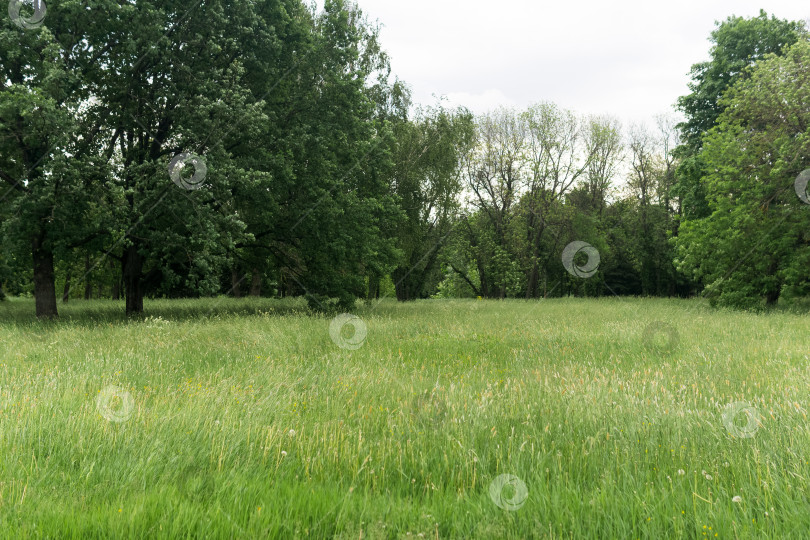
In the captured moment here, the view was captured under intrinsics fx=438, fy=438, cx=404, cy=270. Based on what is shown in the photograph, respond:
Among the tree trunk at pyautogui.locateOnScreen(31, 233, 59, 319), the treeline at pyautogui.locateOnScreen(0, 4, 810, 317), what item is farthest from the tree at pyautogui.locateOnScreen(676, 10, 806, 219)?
the tree trunk at pyautogui.locateOnScreen(31, 233, 59, 319)

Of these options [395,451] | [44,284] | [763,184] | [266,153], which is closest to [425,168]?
[266,153]

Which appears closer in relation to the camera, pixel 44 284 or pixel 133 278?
pixel 44 284

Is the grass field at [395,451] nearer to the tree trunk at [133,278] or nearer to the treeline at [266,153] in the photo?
the treeline at [266,153]

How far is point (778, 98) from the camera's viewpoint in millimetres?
17203

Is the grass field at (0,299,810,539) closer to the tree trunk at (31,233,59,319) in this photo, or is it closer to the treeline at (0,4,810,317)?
the treeline at (0,4,810,317)

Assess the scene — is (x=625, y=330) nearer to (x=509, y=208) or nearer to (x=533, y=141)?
(x=533, y=141)

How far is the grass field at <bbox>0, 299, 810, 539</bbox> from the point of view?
8.46ft

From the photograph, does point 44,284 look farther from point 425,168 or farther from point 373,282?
point 373,282

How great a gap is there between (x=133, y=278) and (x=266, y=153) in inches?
277

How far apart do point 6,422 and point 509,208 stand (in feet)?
130

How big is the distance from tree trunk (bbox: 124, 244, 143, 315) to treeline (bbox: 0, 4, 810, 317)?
3.5 inches

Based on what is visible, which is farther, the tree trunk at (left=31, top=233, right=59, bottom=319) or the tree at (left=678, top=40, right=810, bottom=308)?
the tree at (left=678, top=40, right=810, bottom=308)

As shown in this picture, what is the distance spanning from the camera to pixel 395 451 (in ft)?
12.1

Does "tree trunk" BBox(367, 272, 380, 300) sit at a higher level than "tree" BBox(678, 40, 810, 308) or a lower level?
lower
